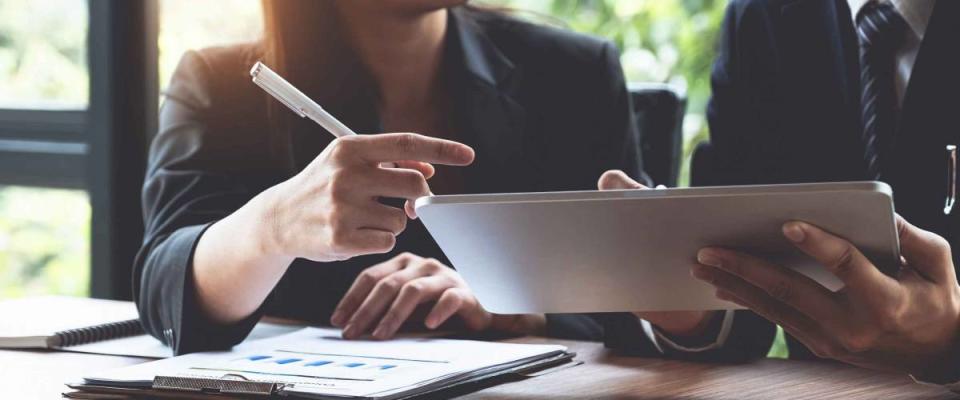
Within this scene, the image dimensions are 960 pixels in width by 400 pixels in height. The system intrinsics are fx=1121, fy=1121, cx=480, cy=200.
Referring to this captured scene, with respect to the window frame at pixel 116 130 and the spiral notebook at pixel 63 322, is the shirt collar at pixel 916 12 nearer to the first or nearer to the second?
the spiral notebook at pixel 63 322

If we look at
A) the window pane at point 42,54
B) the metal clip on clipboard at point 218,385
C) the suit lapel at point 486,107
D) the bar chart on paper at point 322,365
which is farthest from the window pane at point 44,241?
the metal clip on clipboard at point 218,385

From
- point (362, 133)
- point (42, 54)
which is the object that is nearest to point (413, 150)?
point (362, 133)

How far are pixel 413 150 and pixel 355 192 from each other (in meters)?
0.08

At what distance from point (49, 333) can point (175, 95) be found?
44cm

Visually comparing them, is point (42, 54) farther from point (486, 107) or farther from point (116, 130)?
point (486, 107)

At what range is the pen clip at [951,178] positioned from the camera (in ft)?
4.69

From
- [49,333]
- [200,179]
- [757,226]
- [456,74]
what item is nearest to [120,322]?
[49,333]

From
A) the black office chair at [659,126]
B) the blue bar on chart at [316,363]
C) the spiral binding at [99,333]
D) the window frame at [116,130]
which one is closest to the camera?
the blue bar on chart at [316,363]

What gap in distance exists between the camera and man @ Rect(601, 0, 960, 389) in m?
0.99

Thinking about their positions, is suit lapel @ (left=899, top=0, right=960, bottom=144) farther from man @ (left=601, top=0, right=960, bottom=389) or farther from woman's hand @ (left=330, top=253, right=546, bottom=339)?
woman's hand @ (left=330, top=253, right=546, bottom=339)

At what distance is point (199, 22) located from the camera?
2654mm

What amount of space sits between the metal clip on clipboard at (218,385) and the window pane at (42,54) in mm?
1911

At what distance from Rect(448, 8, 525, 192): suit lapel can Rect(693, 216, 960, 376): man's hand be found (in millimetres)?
731

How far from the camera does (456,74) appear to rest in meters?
1.81
